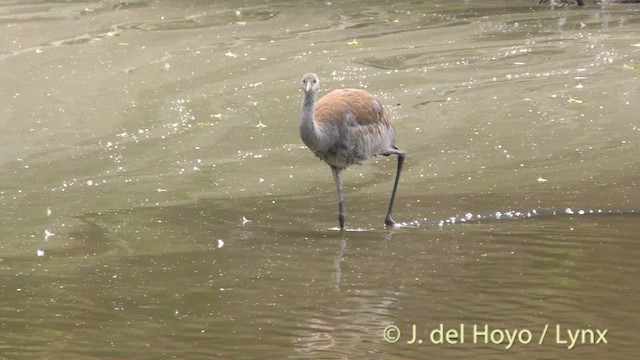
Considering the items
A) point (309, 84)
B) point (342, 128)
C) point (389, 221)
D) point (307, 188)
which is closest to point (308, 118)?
point (309, 84)

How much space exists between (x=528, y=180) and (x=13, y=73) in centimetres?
731

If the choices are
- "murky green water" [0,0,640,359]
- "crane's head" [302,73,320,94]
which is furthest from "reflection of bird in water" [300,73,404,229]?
"murky green water" [0,0,640,359]

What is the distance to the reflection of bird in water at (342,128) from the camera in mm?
9047

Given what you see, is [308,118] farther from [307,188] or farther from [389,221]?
[307,188]

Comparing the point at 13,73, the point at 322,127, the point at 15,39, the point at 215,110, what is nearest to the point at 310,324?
the point at 322,127

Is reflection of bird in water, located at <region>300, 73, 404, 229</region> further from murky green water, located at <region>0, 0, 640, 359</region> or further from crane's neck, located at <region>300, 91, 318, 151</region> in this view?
murky green water, located at <region>0, 0, 640, 359</region>

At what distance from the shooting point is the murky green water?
6.66 metres

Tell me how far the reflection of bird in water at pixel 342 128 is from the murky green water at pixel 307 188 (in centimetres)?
42

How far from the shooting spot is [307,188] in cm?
1053

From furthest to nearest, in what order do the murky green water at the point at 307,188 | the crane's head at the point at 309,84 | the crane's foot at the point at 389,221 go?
1. the crane's foot at the point at 389,221
2. the crane's head at the point at 309,84
3. the murky green water at the point at 307,188

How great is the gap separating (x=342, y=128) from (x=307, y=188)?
4.15 ft

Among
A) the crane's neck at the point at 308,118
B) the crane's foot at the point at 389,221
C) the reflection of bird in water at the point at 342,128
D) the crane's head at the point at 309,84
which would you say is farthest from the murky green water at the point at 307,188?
the crane's head at the point at 309,84

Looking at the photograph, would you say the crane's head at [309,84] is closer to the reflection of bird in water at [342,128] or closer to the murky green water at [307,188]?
the reflection of bird in water at [342,128]

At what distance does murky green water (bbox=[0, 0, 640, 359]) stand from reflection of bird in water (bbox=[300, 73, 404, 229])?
1.37ft
